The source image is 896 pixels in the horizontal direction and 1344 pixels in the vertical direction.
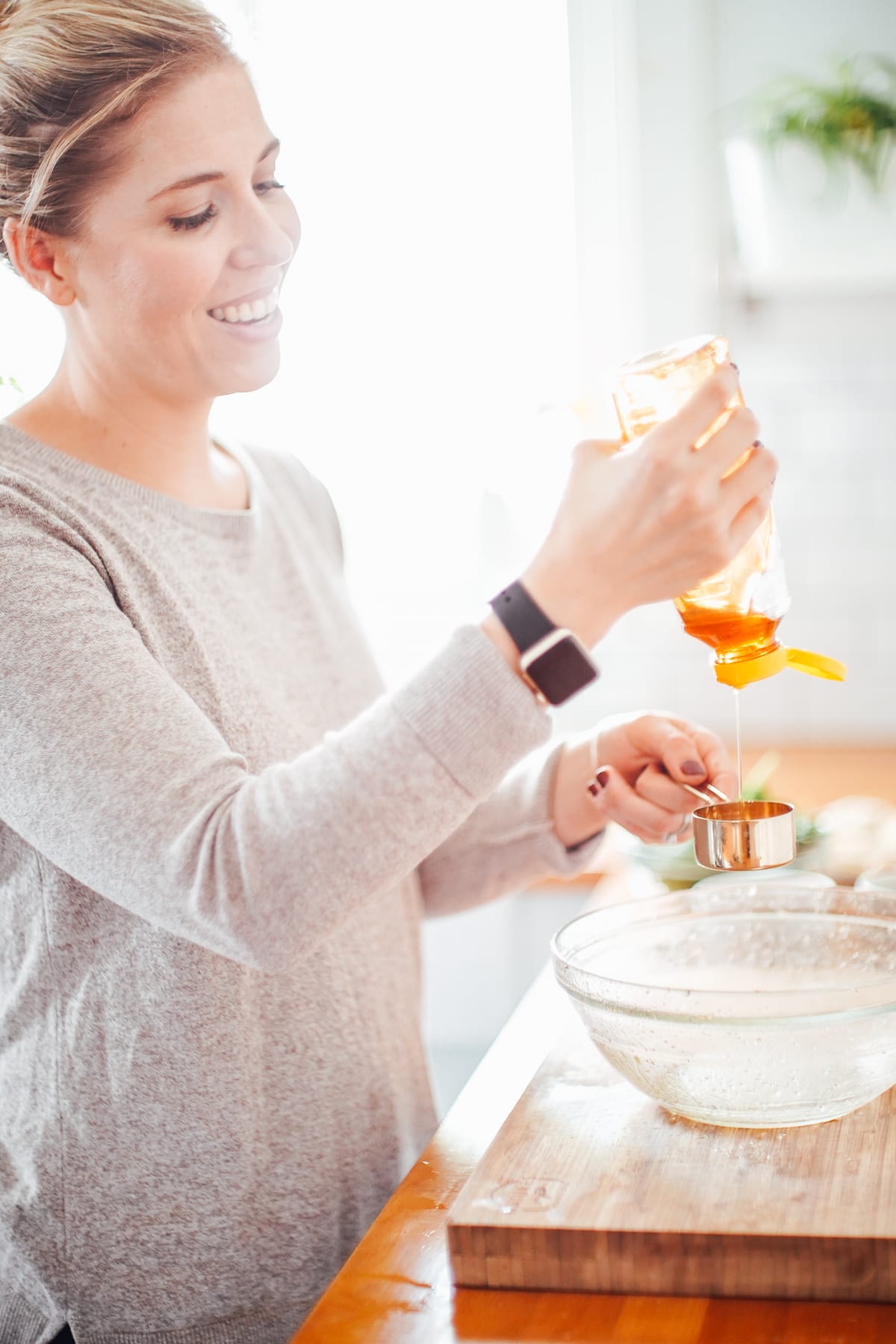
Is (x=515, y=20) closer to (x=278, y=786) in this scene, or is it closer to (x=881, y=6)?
(x=881, y=6)

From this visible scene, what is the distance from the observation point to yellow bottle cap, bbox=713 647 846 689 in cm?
86

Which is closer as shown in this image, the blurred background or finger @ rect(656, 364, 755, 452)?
finger @ rect(656, 364, 755, 452)

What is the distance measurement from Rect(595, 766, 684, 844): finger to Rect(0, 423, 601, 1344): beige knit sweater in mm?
153

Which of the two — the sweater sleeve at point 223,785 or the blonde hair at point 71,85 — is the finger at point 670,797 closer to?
the sweater sleeve at point 223,785

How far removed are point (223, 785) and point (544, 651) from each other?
23cm

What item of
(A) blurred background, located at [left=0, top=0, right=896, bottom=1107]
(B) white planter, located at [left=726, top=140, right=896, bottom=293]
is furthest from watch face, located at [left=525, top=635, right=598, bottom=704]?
(B) white planter, located at [left=726, top=140, right=896, bottom=293]

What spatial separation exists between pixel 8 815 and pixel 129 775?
0.12 meters

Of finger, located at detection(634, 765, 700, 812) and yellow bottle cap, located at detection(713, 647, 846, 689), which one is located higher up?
yellow bottle cap, located at detection(713, 647, 846, 689)

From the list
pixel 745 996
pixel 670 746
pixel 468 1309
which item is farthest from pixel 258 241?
pixel 468 1309

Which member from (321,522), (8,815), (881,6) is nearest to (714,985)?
(8,815)

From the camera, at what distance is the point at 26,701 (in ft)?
2.93

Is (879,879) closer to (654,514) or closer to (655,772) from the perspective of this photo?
(655,772)

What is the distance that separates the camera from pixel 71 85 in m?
1.04

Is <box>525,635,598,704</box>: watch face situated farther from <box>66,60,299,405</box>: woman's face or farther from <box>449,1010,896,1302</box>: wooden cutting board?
<box>66,60,299,405</box>: woman's face
